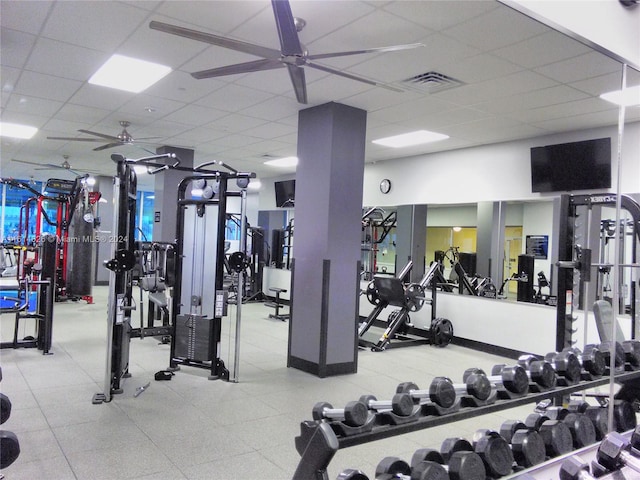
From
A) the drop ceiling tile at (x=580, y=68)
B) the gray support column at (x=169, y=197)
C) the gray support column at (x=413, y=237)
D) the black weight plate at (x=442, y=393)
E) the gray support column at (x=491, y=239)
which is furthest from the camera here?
the gray support column at (x=169, y=197)

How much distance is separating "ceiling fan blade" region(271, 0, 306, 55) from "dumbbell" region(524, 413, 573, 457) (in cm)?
237

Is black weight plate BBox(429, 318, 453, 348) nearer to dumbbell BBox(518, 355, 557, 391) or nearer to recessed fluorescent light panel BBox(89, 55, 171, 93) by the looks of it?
dumbbell BBox(518, 355, 557, 391)

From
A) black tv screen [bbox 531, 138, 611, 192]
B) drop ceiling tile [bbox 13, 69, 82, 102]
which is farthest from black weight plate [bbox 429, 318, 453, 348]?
drop ceiling tile [bbox 13, 69, 82, 102]

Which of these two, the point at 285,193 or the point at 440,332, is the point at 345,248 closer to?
the point at 440,332

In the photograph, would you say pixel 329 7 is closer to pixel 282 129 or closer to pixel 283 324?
pixel 282 129

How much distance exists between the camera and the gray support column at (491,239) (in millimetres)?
6602

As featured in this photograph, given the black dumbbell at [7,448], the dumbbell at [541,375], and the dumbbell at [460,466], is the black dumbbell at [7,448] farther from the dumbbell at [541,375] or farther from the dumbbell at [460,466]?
the dumbbell at [541,375]

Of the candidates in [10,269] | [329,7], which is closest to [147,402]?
[329,7]

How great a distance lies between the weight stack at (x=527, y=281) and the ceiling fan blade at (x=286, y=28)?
4.74 metres

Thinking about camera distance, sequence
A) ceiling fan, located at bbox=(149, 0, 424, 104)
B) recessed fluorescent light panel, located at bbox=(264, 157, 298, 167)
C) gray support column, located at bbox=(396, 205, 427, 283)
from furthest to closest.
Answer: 1. recessed fluorescent light panel, located at bbox=(264, 157, 298, 167)
2. gray support column, located at bbox=(396, 205, 427, 283)
3. ceiling fan, located at bbox=(149, 0, 424, 104)

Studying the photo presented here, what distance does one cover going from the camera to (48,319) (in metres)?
5.29

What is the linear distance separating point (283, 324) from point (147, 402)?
4.05 meters

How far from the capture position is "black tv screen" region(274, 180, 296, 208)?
10055 millimetres

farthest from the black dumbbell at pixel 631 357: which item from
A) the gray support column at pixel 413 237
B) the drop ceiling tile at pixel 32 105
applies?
the drop ceiling tile at pixel 32 105
